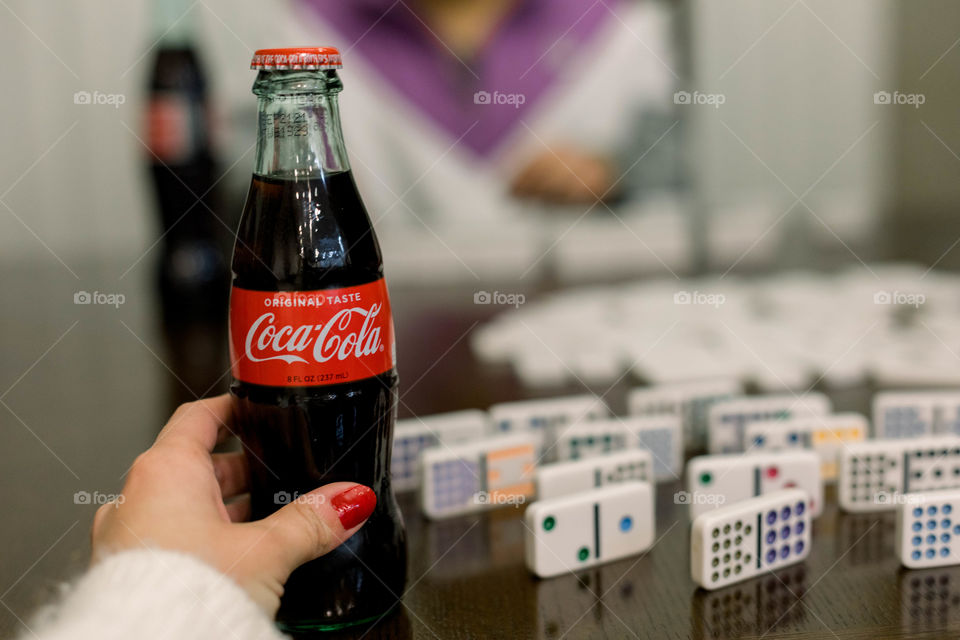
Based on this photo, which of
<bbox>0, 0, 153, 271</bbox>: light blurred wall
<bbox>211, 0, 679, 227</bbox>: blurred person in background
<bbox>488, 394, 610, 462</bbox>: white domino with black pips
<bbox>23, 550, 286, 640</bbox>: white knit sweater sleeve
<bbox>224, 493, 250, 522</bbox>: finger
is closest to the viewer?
<bbox>23, 550, 286, 640</bbox>: white knit sweater sleeve

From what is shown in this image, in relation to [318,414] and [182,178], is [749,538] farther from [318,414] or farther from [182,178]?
[182,178]

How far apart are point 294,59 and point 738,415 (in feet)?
2.00

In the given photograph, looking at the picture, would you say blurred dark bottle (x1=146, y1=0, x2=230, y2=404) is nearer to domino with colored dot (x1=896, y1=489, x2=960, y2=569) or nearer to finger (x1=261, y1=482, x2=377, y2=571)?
finger (x1=261, y1=482, x2=377, y2=571)

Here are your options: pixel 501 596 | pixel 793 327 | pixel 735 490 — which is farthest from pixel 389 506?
pixel 793 327

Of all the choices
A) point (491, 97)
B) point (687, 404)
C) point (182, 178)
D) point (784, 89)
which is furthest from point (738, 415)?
point (784, 89)

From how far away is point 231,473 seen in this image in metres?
0.86

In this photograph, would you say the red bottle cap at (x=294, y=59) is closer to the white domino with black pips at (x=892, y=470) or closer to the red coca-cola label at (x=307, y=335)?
the red coca-cola label at (x=307, y=335)

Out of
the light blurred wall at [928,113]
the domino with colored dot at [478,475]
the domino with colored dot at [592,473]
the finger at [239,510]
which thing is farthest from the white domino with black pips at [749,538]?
the light blurred wall at [928,113]

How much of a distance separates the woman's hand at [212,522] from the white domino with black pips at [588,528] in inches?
6.0

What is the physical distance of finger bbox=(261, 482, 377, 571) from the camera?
2.14ft

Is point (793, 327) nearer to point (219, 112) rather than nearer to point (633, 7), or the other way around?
point (633, 7)

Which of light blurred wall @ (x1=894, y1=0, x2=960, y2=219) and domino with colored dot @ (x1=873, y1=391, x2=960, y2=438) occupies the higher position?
light blurred wall @ (x1=894, y1=0, x2=960, y2=219)

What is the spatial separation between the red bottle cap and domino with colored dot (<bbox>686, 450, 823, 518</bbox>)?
Result: 49 centimetres

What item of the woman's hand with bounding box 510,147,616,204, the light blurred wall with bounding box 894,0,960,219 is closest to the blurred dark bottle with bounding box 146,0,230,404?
the woman's hand with bounding box 510,147,616,204
